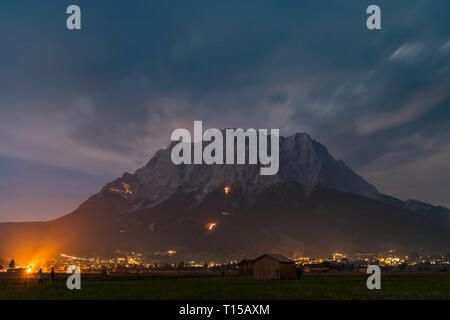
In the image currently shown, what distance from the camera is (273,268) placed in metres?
68.3

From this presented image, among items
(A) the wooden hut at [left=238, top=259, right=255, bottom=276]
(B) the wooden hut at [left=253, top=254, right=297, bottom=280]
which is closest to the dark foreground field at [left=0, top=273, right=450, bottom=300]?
(B) the wooden hut at [left=253, top=254, right=297, bottom=280]

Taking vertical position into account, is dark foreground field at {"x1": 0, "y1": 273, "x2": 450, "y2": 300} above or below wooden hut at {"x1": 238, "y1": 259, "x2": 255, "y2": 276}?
above

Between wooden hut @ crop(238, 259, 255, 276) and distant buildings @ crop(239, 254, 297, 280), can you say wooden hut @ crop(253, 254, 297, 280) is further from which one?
wooden hut @ crop(238, 259, 255, 276)

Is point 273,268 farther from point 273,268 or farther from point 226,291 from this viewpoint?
point 226,291

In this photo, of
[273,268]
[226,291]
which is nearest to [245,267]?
[273,268]

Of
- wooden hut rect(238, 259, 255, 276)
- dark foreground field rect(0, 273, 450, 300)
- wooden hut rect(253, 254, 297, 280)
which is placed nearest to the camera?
dark foreground field rect(0, 273, 450, 300)

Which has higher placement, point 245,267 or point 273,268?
point 273,268

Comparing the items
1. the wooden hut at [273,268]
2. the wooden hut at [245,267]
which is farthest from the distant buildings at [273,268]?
the wooden hut at [245,267]

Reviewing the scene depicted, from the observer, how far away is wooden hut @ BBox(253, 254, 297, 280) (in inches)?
2667

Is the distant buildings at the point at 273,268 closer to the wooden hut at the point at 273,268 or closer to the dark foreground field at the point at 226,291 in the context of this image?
the wooden hut at the point at 273,268

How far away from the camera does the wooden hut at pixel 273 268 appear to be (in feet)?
222
